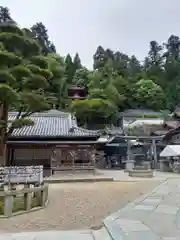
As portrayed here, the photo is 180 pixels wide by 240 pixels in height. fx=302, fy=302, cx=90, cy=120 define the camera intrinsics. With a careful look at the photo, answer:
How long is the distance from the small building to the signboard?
972 cm

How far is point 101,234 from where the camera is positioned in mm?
5711

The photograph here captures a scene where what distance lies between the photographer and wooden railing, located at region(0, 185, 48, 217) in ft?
27.1

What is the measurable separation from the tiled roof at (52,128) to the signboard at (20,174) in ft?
31.3

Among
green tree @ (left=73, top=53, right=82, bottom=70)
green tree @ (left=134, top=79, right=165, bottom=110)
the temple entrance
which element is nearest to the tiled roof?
the temple entrance

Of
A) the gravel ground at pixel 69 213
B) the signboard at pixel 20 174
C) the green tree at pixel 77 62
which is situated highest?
the green tree at pixel 77 62

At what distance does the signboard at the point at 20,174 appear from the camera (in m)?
9.57

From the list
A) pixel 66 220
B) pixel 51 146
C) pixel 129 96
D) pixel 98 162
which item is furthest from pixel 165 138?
pixel 66 220

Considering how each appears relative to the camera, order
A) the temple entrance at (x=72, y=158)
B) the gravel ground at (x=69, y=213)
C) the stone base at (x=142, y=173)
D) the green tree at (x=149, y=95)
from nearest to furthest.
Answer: the gravel ground at (x=69, y=213) → the temple entrance at (x=72, y=158) → the stone base at (x=142, y=173) → the green tree at (x=149, y=95)

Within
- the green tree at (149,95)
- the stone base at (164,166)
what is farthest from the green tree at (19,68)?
the green tree at (149,95)

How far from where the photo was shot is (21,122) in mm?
10875

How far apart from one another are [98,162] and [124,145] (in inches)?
136

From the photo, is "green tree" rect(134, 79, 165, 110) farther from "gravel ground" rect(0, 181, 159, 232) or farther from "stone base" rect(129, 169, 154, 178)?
"gravel ground" rect(0, 181, 159, 232)

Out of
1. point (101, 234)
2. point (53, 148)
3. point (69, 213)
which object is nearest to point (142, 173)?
point (53, 148)

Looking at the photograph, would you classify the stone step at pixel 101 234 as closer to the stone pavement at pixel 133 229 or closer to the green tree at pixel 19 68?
the stone pavement at pixel 133 229
